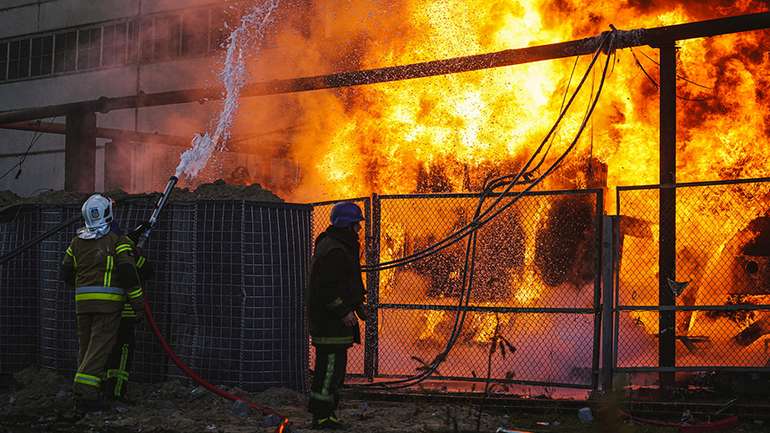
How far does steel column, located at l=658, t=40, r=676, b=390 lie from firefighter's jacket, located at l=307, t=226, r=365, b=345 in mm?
3061

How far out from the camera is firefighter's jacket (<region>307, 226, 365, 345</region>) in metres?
7.01

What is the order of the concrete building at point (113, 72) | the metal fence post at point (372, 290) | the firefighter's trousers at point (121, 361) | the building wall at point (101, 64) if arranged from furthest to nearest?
1. the building wall at point (101, 64)
2. the concrete building at point (113, 72)
3. the metal fence post at point (372, 290)
4. the firefighter's trousers at point (121, 361)

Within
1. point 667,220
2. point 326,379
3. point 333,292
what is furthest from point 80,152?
point 667,220

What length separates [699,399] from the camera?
7840mm

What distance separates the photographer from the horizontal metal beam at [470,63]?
27.9 ft

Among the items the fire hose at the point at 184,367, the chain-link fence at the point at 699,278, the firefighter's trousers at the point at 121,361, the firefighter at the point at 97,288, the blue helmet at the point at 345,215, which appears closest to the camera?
the blue helmet at the point at 345,215

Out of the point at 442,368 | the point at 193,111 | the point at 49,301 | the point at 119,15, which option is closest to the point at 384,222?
the point at 442,368

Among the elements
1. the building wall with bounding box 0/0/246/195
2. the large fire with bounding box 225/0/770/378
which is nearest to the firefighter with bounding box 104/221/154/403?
the large fire with bounding box 225/0/770/378

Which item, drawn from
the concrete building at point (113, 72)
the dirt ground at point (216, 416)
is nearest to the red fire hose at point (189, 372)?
the dirt ground at point (216, 416)

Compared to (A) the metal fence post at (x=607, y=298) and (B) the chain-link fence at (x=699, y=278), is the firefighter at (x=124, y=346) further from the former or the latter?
(B) the chain-link fence at (x=699, y=278)

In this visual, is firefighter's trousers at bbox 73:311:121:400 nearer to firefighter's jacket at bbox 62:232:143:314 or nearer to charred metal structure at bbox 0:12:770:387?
firefighter's jacket at bbox 62:232:143:314

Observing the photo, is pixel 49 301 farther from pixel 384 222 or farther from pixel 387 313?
pixel 384 222

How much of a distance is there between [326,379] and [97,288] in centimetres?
239

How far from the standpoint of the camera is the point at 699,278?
→ 36.8 ft
